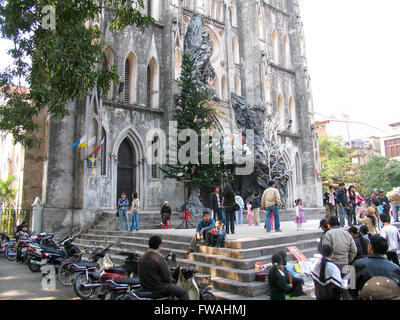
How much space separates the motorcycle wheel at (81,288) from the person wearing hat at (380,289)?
5303 mm

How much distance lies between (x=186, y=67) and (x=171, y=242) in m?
11.5

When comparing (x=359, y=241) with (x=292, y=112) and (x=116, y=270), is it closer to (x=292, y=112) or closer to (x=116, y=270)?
(x=116, y=270)

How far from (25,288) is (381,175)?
3887 cm

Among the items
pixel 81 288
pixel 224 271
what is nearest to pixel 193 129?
pixel 224 271

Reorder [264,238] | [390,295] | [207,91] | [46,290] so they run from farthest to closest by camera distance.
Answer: [207,91], [264,238], [46,290], [390,295]

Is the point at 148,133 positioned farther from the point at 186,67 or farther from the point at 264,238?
the point at 264,238

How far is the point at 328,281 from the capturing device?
4.59 metres

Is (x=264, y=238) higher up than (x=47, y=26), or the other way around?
(x=47, y=26)

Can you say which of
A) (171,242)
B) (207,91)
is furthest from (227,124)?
(171,242)

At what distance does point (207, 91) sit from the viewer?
20922 mm

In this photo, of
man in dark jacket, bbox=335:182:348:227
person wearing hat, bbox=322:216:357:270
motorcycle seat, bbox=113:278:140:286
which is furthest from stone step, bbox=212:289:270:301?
man in dark jacket, bbox=335:182:348:227

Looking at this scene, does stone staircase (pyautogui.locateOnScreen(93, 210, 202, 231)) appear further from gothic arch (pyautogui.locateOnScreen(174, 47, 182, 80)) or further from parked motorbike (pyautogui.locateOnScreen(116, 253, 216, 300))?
gothic arch (pyautogui.locateOnScreen(174, 47, 182, 80))
